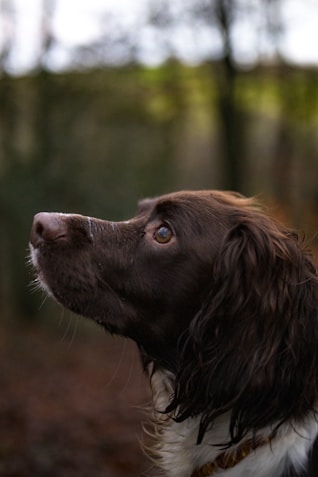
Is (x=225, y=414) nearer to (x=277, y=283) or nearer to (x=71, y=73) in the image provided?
(x=277, y=283)

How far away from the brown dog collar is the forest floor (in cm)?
72

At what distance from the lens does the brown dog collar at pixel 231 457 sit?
11.5 feet

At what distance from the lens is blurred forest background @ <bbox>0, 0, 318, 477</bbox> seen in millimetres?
15555

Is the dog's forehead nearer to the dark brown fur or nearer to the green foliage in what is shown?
the dark brown fur

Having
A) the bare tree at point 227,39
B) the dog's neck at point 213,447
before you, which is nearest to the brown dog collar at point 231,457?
the dog's neck at point 213,447

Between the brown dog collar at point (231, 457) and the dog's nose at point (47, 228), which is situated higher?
the dog's nose at point (47, 228)

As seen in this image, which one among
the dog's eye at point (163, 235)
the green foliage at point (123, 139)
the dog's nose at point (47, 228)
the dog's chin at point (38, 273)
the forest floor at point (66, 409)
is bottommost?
the forest floor at point (66, 409)

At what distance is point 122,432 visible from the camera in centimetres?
892

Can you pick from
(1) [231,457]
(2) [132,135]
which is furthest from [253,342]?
(2) [132,135]

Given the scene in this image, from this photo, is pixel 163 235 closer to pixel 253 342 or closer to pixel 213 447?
pixel 253 342

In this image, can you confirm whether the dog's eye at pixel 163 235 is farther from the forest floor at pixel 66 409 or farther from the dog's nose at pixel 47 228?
the forest floor at pixel 66 409

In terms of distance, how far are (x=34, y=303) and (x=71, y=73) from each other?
599cm

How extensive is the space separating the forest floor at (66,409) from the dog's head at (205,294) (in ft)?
2.99

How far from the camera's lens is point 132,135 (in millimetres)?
17938
